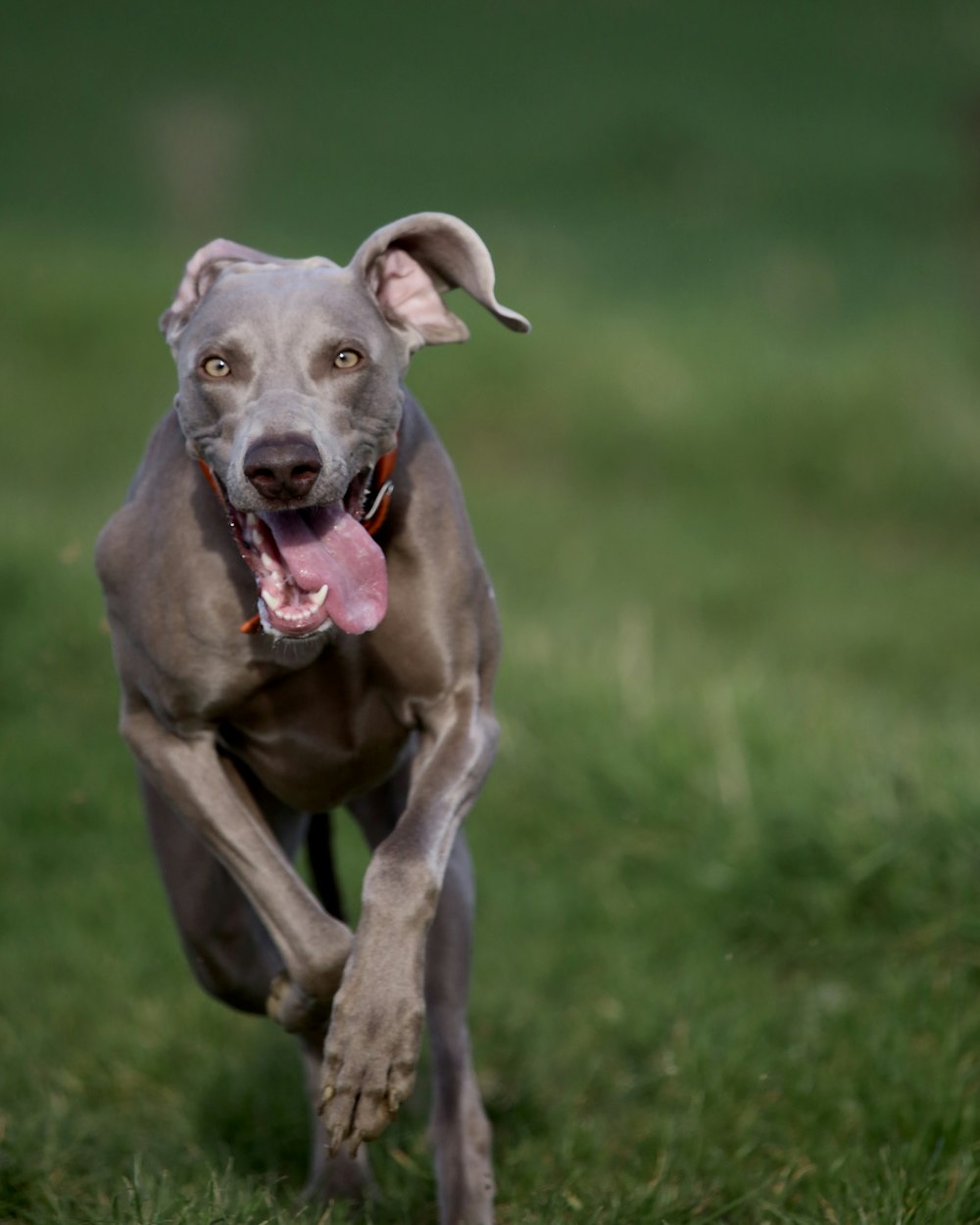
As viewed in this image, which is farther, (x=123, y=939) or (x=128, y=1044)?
(x=123, y=939)

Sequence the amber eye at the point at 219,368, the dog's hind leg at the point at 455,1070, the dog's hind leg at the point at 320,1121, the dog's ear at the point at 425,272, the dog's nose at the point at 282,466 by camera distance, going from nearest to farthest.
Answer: the dog's nose at the point at 282,466, the amber eye at the point at 219,368, the dog's ear at the point at 425,272, the dog's hind leg at the point at 455,1070, the dog's hind leg at the point at 320,1121

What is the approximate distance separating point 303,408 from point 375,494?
27 centimetres

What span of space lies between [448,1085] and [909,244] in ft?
42.9

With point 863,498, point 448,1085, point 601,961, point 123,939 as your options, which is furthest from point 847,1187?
point 863,498

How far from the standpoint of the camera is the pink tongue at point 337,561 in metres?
3.09

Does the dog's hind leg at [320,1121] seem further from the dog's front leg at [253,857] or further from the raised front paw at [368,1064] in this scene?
the raised front paw at [368,1064]

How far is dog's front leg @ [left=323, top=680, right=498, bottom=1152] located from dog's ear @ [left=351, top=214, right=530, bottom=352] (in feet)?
2.91

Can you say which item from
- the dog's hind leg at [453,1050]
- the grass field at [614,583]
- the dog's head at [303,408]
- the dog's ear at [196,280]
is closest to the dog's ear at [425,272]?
the dog's head at [303,408]

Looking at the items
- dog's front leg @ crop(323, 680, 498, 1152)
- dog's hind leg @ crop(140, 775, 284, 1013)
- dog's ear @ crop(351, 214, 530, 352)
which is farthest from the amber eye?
dog's hind leg @ crop(140, 775, 284, 1013)

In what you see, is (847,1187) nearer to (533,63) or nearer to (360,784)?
(360,784)

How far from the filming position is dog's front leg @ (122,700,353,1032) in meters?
3.25

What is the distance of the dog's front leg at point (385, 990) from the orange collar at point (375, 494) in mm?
425

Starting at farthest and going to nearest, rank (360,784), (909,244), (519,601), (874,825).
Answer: (909,244) → (519,601) → (874,825) → (360,784)

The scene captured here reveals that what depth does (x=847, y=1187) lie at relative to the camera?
3.62m
